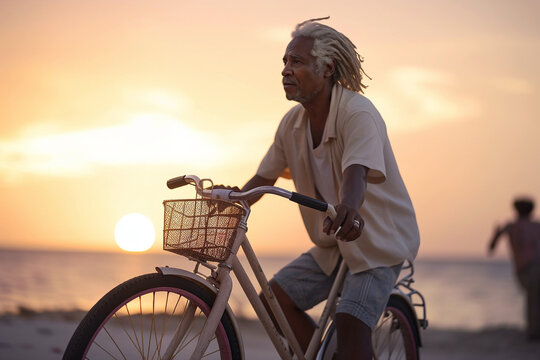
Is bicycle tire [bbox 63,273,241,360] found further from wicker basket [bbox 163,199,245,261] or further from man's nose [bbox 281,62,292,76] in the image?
man's nose [bbox 281,62,292,76]

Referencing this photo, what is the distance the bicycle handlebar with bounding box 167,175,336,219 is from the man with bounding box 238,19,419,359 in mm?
404

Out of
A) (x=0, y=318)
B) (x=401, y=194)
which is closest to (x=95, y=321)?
(x=401, y=194)

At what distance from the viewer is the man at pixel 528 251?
9.45m

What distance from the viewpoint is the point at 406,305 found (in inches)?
150

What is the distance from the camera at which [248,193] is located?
2760 millimetres

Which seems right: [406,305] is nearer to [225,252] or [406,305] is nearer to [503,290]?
[225,252]

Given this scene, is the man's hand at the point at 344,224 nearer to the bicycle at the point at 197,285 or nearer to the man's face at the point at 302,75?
the bicycle at the point at 197,285

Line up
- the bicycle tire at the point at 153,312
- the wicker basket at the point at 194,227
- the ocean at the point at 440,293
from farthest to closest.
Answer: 1. the ocean at the point at 440,293
2. the wicker basket at the point at 194,227
3. the bicycle tire at the point at 153,312

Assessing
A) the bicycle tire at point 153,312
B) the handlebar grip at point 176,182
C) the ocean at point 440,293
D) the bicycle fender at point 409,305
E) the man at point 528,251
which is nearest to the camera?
the bicycle tire at point 153,312

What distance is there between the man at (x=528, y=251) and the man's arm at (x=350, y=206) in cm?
698

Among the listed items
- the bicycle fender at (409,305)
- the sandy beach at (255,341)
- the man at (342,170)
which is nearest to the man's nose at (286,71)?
the man at (342,170)

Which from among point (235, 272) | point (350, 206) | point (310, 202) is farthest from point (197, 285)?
point (350, 206)

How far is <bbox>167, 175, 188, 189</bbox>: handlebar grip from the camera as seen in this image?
299 cm

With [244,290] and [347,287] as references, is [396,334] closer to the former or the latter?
[347,287]
